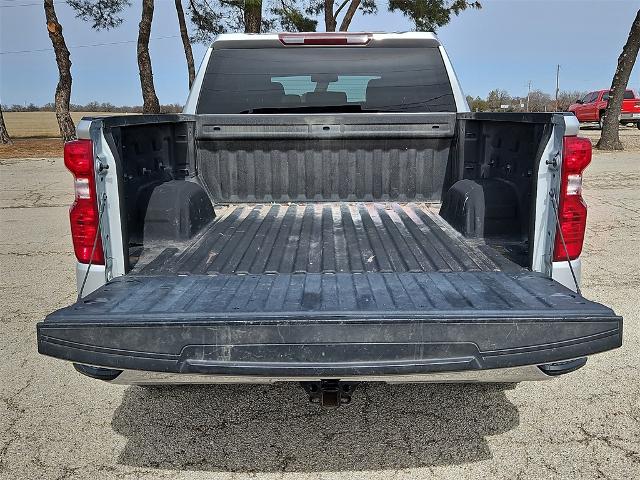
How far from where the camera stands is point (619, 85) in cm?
1797

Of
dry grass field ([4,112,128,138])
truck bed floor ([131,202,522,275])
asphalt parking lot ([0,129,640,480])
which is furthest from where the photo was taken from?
dry grass field ([4,112,128,138])

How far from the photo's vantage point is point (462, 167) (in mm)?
3965

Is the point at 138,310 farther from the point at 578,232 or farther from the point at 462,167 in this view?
the point at 462,167

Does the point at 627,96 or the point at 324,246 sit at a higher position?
the point at 627,96

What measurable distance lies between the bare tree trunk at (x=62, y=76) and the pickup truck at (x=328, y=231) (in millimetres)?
18418

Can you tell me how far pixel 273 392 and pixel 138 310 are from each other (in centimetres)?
151

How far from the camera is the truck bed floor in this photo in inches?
112

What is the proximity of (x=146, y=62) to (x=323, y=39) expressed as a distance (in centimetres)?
1972

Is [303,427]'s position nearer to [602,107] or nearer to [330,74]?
[330,74]

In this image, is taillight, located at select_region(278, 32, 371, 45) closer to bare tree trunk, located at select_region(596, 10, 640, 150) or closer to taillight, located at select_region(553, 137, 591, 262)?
taillight, located at select_region(553, 137, 591, 262)

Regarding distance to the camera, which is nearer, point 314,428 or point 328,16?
point 314,428

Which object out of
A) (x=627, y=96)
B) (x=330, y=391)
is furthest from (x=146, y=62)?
(x=627, y=96)

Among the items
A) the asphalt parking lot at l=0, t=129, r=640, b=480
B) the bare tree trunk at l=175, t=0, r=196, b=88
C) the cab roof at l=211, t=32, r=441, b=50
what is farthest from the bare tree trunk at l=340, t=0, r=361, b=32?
the asphalt parking lot at l=0, t=129, r=640, b=480

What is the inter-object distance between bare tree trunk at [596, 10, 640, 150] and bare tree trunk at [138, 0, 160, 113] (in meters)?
16.1
